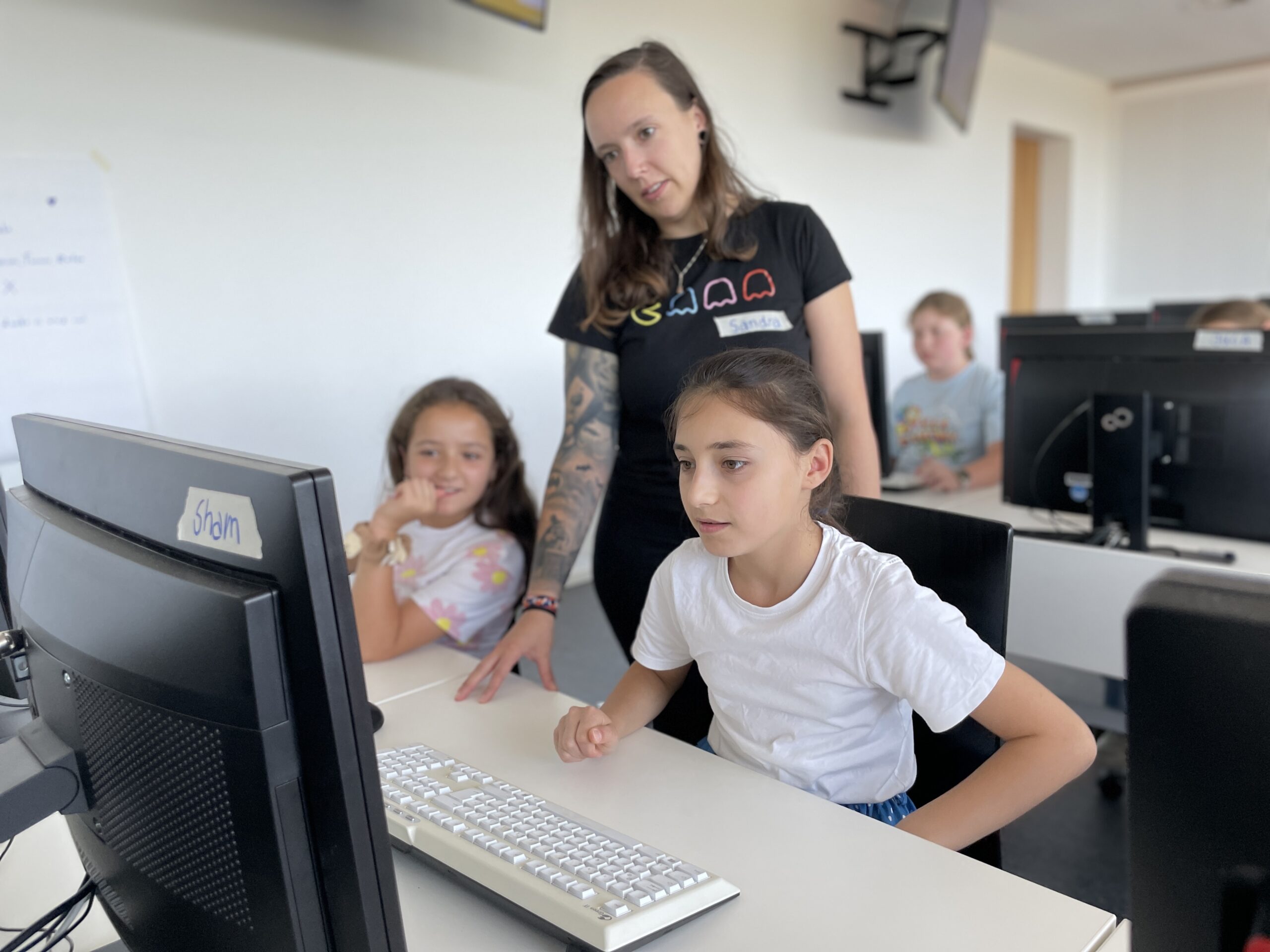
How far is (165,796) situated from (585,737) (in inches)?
20.7

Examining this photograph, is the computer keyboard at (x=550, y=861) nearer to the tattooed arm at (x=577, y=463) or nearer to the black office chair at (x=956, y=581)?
the black office chair at (x=956, y=581)

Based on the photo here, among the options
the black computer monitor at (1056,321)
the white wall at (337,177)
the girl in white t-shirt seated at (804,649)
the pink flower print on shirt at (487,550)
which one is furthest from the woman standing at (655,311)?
the black computer monitor at (1056,321)

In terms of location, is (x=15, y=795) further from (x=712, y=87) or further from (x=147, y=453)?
(x=712, y=87)

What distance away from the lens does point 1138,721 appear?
34cm

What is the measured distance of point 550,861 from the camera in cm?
76

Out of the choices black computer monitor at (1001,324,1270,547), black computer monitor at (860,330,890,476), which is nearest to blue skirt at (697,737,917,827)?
black computer monitor at (1001,324,1270,547)

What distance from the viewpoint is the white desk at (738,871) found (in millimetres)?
731

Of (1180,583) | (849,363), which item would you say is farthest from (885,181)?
(1180,583)

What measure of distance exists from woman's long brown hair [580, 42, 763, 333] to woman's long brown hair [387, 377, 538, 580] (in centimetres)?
36

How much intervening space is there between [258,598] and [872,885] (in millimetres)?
558

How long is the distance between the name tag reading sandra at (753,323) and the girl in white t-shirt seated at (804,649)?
280mm

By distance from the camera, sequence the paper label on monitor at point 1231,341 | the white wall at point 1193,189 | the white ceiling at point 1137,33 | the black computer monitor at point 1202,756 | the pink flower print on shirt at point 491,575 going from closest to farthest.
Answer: the black computer monitor at point 1202,756
the pink flower print on shirt at point 491,575
the paper label on monitor at point 1231,341
the white ceiling at point 1137,33
the white wall at point 1193,189

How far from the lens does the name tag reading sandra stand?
143cm

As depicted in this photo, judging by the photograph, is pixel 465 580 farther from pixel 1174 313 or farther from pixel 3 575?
pixel 1174 313
